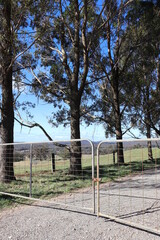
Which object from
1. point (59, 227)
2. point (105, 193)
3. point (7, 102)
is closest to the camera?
point (59, 227)

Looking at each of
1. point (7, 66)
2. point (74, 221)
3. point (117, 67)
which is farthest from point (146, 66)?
point (74, 221)

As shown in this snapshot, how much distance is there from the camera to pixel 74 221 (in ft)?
16.2

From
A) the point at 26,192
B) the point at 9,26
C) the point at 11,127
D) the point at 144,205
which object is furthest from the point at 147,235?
the point at 9,26

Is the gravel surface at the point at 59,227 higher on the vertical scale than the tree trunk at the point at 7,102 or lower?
lower

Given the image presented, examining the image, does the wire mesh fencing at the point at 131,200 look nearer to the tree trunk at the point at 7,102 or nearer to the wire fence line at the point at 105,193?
the wire fence line at the point at 105,193

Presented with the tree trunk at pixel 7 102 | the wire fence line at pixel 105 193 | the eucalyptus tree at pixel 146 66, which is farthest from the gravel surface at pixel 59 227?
the eucalyptus tree at pixel 146 66

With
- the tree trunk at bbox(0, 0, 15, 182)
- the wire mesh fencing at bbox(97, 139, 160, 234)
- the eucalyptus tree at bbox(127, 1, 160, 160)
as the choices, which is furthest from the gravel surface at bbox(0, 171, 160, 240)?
the eucalyptus tree at bbox(127, 1, 160, 160)

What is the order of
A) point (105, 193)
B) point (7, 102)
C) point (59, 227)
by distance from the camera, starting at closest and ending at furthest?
point (59, 227), point (105, 193), point (7, 102)

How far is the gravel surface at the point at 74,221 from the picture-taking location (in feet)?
13.8

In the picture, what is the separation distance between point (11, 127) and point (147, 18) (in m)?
12.5

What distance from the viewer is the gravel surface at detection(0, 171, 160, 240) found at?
4.21 m

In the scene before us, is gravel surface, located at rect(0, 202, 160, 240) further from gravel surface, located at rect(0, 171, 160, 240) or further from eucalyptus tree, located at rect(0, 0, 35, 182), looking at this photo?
eucalyptus tree, located at rect(0, 0, 35, 182)

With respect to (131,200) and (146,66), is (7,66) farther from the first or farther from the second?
(146,66)

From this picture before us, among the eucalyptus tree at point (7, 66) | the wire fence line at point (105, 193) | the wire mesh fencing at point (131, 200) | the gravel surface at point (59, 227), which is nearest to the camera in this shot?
the gravel surface at point (59, 227)
